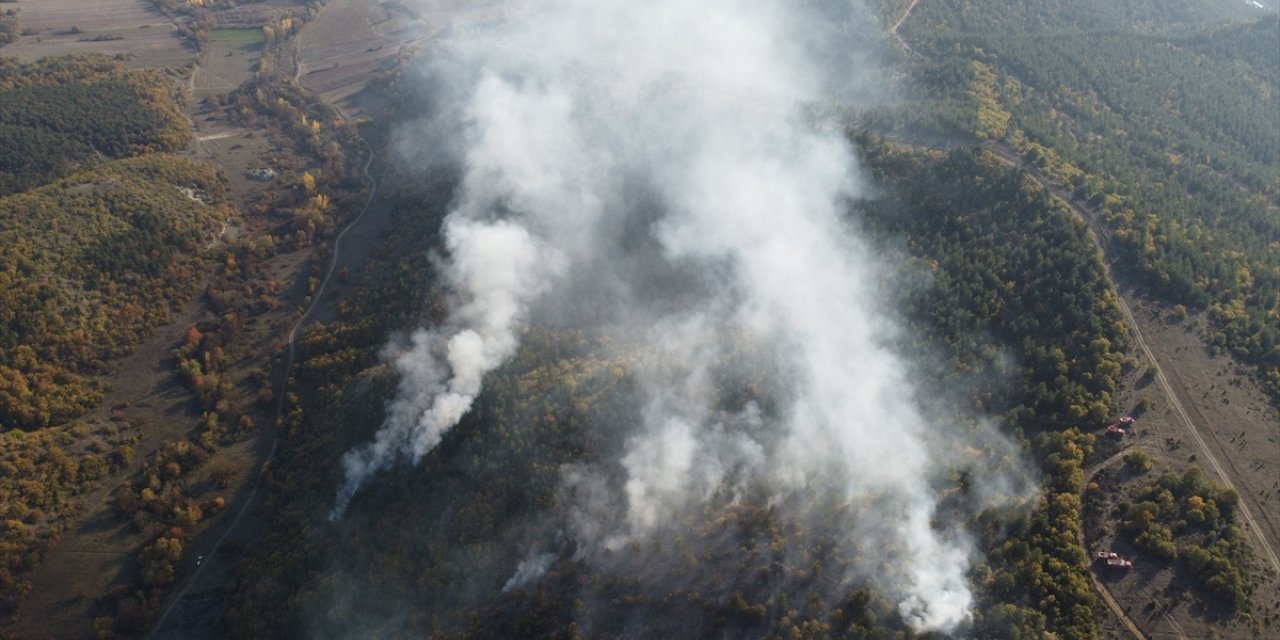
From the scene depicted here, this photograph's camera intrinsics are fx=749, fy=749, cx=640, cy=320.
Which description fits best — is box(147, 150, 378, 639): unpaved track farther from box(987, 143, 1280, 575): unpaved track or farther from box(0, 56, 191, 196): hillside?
Result: box(987, 143, 1280, 575): unpaved track

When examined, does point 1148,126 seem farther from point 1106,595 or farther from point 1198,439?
point 1106,595

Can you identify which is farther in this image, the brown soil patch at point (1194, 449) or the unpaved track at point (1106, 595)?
the brown soil patch at point (1194, 449)

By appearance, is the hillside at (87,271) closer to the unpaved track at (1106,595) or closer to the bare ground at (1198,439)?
the unpaved track at (1106,595)


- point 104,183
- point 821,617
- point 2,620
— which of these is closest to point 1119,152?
point 821,617

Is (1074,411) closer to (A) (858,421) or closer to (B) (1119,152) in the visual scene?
(A) (858,421)

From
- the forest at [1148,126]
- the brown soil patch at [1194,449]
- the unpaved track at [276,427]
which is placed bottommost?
the unpaved track at [276,427]

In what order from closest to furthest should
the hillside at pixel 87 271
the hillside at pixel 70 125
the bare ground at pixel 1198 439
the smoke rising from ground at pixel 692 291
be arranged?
the bare ground at pixel 1198 439, the smoke rising from ground at pixel 692 291, the hillside at pixel 87 271, the hillside at pixel 70 125

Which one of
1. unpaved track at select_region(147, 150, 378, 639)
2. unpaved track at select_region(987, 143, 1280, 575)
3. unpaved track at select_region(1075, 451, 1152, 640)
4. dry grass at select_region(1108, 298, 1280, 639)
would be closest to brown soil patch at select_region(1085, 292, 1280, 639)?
dry grass at select_region(1108, 298, 1280, 639)

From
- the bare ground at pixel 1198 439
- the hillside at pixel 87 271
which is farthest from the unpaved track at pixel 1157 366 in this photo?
the hillside at pixel 87 271

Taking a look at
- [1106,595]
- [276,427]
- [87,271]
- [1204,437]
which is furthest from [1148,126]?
[87,271]
